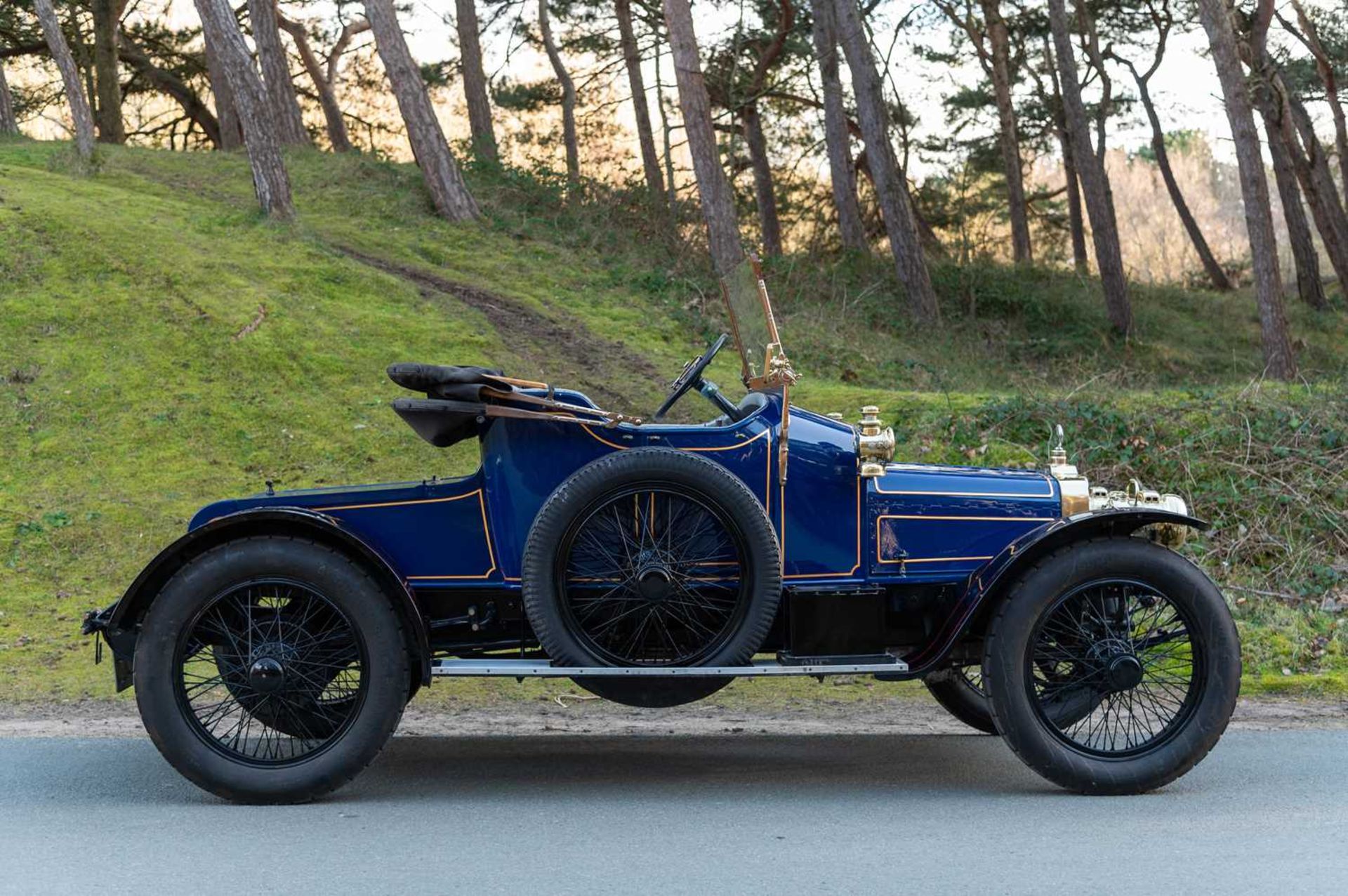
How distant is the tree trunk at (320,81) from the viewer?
2642 centimetres

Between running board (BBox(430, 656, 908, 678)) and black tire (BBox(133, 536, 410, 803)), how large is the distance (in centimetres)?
25

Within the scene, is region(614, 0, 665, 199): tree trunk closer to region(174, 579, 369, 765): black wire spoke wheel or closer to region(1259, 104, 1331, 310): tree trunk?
region(1259, 104, 1331, 310): tree trunk

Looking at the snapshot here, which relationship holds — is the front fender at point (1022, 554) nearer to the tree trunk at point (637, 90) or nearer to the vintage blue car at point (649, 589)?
the vintage blue car at point (649, 589)

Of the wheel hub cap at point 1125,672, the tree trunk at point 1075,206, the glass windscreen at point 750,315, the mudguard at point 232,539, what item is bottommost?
the wheel hub cap at point 1125,672

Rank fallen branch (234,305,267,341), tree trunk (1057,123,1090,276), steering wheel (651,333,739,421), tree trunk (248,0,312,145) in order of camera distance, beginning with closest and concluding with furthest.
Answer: steering wheel (651,333,739,421) < fallen branch (234,305,267,341) < tree trunk (248,0,312,145) < tree trunk (1057,123,1090,276)

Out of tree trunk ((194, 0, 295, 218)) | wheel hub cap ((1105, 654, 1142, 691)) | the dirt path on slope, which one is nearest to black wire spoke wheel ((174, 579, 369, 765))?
wheel hub cap ((1105, 654, 1142, 691))

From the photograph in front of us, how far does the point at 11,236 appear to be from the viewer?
14219 mm

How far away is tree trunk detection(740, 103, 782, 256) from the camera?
27594mm

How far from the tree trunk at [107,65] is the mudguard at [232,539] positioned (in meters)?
22.3

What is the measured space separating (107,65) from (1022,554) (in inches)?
972

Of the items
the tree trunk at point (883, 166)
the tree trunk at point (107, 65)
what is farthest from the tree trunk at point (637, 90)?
the tree trunk at point (107, 65)

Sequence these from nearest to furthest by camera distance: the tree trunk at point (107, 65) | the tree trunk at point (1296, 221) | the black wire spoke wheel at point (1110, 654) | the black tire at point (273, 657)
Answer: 1. the black tire at point (273, 657)
2. the black wire spoke wheel at point (1110, 654)
3. the tree trunk at point (1296, 221)
4. the tree trunk at point (107, 65)

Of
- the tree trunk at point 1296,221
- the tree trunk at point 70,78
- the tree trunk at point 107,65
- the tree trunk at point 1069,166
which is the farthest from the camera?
the tree trunk at point 1069,166

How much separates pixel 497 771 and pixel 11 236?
11.4 metres
